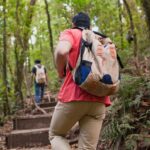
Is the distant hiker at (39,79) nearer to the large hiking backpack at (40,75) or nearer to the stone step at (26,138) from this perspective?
the large hiking backpack at (40,75)

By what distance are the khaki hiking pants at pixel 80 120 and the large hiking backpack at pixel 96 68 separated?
0.25 m

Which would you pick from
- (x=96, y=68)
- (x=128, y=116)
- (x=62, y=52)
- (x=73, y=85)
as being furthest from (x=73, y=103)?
(x=128, y=116)

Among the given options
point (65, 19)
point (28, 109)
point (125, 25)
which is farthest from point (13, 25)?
point (125, 25)

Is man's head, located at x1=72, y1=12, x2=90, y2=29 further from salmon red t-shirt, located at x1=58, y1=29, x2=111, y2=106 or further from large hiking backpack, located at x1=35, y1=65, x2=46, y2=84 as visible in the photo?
large hiking backpack, located at x1=35, y1=65, x2=46, y2=84

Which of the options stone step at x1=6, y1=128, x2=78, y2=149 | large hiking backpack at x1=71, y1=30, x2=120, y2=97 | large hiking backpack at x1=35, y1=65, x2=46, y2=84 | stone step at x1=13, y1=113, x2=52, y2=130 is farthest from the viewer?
large hiking backpack at x1=35, y1=65, x2=46, y2=84

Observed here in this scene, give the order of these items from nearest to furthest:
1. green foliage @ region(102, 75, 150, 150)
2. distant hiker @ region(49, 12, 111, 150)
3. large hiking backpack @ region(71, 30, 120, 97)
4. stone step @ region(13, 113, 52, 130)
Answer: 1. large hiking backpack @ region(71, 30, 120, 97)
2. distant hiker @ region(49, 12, 111, 150)
3. green foliage @ region(102, 75, 150, 150)
4. stone step @ region(13, 113, 52, 130)

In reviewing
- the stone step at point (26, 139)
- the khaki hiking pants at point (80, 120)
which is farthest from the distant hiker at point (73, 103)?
the stone step at point (26, 139)

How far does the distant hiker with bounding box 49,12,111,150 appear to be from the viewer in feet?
13.4

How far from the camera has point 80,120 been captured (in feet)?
14.3

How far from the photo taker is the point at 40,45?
99.3ft

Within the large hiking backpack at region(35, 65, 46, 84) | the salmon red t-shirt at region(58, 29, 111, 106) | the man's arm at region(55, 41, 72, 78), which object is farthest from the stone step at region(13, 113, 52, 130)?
the man's arm at region(55, 41, 72, 78)

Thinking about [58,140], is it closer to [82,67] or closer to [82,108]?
[82,108]

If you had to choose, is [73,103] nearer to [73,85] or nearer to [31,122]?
[73,85]

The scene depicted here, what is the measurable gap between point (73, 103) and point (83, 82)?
11.5 inches
